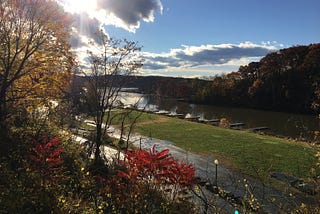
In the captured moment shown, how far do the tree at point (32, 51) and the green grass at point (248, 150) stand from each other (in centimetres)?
815

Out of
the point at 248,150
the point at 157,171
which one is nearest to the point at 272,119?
the point at 248,150

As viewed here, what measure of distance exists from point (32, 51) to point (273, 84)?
47.5m

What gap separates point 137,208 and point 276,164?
8509 millimetres

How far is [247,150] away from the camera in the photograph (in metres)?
13.1

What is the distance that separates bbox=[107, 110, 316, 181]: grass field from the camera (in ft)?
34.1

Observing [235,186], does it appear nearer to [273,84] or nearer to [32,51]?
[32,51]

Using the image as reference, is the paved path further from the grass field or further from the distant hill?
the distant hill

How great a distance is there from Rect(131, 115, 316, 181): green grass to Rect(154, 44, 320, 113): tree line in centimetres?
2649

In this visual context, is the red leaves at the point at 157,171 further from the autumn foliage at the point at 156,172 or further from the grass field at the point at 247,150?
the grass field at the point at 247,150

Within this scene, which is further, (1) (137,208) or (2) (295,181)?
(2) (295,181)

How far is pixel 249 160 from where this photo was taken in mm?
11414

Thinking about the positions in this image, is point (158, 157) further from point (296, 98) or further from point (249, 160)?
point (296, 98)

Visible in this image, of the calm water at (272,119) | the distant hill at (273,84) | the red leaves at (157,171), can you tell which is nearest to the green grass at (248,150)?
the calm water at (272,119)

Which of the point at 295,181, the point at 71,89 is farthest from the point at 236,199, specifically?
the point at 71,89
